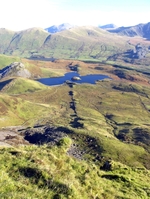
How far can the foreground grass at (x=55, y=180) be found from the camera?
17.4m

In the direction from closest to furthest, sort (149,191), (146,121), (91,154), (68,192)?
(68,192), (149,191), (91,154), (146,121)

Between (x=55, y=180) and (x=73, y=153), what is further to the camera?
(x=73, y=153)

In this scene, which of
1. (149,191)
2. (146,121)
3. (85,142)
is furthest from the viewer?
(146,121)

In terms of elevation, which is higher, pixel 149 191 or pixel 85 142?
pixel 149 191

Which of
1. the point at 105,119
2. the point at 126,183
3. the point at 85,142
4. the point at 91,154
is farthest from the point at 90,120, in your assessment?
the point at 126,183

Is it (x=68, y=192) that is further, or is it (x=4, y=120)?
→ (x=4, y=120)

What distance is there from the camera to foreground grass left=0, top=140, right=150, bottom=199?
1738 cm

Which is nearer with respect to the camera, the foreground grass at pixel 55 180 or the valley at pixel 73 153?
the foreground grass at pixel 55 180

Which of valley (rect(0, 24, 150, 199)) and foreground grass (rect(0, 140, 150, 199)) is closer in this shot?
foreground grass (rect(0, 140, 150, 199))

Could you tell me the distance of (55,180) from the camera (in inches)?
760

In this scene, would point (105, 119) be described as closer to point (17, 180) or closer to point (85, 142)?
point (85, 142)

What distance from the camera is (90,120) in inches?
6757

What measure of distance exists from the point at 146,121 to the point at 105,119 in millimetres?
30924

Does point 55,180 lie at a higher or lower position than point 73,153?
higher
